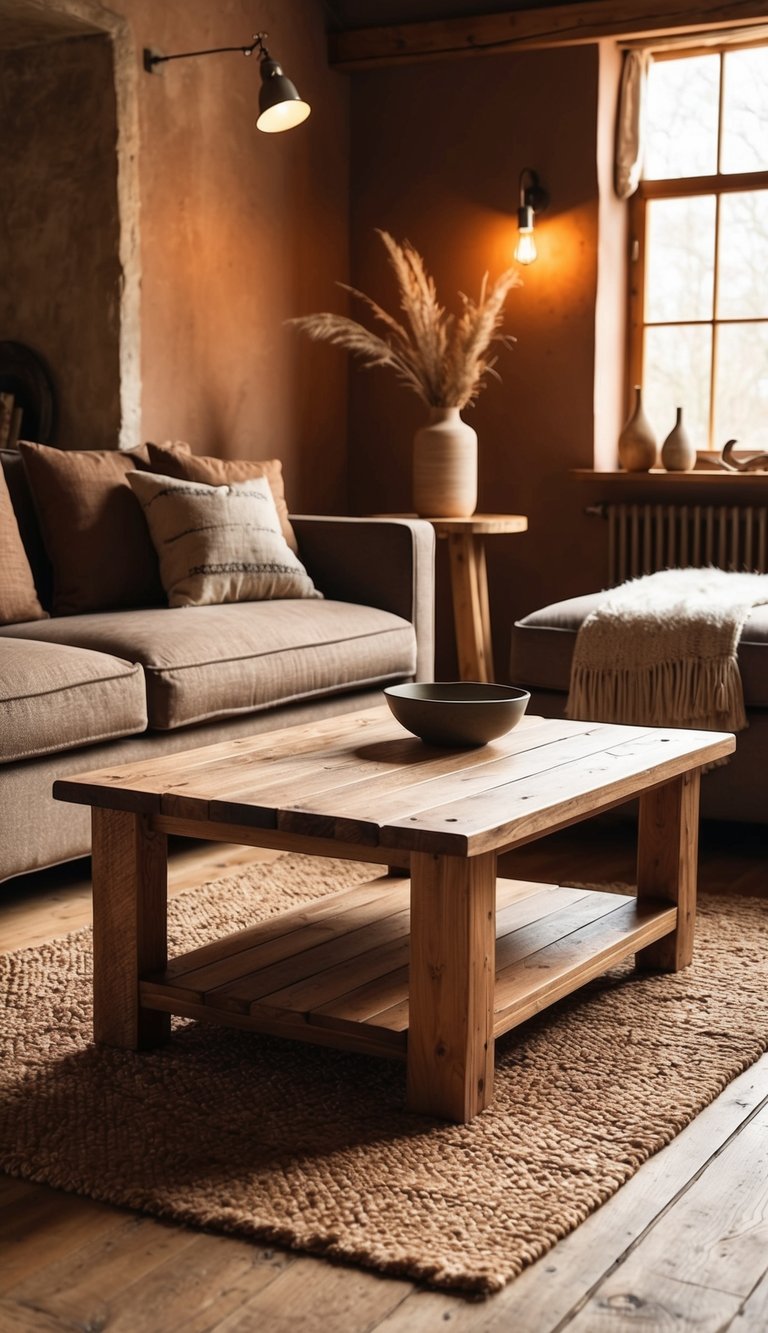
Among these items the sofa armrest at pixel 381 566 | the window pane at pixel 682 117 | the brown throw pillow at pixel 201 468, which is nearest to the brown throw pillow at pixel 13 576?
the brown throw pillow at pixel 201 468

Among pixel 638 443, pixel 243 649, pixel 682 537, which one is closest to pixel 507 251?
pixel 638 443

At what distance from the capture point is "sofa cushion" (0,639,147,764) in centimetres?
279

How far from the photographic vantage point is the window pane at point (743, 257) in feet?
16.9

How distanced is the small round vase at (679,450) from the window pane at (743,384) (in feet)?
0.63

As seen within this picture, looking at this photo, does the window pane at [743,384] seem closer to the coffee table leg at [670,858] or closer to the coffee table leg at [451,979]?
the coffee table leg at [670,858]

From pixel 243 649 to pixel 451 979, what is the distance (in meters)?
1.65

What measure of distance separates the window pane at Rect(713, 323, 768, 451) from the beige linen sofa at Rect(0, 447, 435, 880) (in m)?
1.61

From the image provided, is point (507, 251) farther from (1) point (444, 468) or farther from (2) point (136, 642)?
(2) point (136, 642)

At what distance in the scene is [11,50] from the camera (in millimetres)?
4602

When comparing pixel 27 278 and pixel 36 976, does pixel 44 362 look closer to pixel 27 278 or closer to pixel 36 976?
pixel 27 278

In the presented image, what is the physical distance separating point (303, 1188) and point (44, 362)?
3459 millimetres

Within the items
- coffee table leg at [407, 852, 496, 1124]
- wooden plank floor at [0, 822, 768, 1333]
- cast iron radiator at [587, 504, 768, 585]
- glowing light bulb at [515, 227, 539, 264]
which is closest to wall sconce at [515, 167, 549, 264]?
glowing light bulb at [515, 227, 539, 264]

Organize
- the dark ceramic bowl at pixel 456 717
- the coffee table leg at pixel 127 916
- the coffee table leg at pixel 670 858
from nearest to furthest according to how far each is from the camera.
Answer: the coffee table leg at pixel 127 916 → the dark ceramic bowl at pixel 456 717 → the coffee table leg at pixel 670 858

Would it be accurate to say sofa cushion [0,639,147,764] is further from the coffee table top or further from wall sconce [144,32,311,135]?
wall sconce [144,32,311,135]
